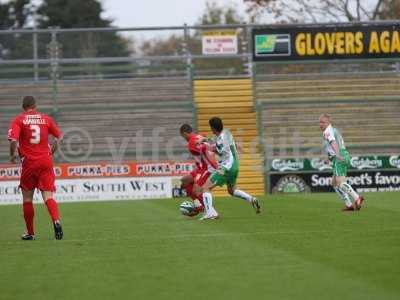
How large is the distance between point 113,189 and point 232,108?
7.09 metres

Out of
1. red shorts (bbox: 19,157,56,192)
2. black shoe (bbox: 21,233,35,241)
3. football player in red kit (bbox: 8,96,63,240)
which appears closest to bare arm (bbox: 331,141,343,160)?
football player in red kit (bbox: 8,96,63,240)

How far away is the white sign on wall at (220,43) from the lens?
34.6m

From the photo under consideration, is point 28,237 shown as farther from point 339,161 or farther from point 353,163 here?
point 353,163

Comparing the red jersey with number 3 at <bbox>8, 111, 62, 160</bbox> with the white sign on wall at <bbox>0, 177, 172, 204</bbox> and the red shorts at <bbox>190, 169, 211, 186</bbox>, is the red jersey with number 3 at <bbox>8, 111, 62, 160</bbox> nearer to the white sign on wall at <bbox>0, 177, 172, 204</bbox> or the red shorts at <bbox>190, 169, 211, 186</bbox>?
the red shorts at <bbox>190, 169, 211, 186</bbox>

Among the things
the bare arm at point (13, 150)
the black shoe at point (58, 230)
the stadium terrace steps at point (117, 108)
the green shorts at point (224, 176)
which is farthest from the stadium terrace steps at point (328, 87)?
the bare arm at point (13, 150)

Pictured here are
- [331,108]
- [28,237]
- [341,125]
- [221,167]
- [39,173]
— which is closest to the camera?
[39,173]

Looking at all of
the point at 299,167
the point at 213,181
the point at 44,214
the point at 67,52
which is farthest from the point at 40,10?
the point at 213,181

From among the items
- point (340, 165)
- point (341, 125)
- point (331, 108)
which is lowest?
point (340, 165)

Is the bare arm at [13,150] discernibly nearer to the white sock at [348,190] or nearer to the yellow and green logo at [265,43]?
the white sock at [348,190]

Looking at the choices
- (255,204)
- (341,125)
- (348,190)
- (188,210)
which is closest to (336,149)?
(348,190)

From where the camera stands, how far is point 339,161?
2084 cm

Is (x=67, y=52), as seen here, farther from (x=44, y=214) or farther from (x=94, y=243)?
(x=94, y=243)

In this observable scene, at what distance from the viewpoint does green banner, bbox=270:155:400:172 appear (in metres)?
30.7

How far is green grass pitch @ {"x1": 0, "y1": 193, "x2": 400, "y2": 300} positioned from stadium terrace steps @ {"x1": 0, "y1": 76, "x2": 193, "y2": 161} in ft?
42.5
